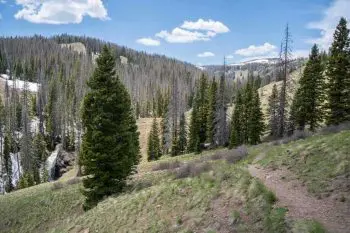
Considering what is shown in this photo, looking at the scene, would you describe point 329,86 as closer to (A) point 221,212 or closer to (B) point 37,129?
(A) point 221,212

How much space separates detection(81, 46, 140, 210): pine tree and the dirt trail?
39.0 feet

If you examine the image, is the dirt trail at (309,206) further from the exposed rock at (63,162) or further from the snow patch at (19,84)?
the snow patch at (19,84)

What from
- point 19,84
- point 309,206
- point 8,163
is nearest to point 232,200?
point 309,206

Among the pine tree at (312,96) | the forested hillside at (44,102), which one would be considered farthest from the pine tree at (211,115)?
the forested hillside at (44,102)

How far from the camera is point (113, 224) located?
17531 mm

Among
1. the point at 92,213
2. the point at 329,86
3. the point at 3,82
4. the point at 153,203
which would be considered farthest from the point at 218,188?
the point at 3,82

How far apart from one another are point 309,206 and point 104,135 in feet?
50.5

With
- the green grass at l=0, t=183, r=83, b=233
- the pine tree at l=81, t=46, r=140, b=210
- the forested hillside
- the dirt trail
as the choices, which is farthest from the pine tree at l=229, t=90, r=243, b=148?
the dirt trail

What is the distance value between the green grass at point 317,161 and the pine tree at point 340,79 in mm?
19255

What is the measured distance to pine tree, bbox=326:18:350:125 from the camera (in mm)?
36469

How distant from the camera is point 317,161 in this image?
16531mm

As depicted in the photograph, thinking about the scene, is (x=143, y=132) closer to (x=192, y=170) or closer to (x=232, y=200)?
(x=192, y=170)

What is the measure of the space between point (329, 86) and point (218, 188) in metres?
26.7

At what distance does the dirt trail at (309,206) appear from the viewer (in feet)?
37.2
